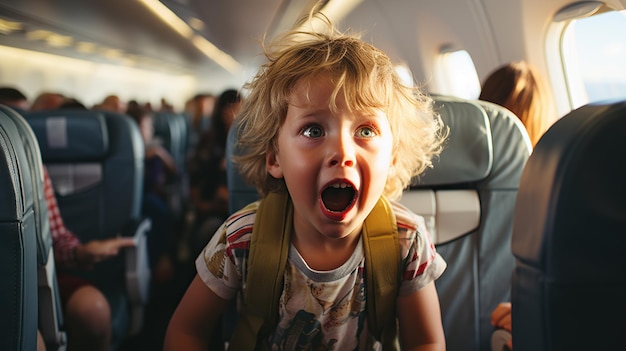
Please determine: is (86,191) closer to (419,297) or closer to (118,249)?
(118,249)

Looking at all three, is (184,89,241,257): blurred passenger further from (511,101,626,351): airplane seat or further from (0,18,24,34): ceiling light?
(511,101,626,351): airplane seat

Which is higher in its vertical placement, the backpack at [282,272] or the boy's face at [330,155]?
the boy's face at [330,155]

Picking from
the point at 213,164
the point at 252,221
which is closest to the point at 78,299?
the point at 252,221

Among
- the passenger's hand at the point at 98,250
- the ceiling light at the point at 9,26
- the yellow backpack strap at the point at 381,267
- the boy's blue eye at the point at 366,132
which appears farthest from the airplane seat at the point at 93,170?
the ceiling light at the point at 9,26

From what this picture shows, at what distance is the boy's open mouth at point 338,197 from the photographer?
1.20 metres

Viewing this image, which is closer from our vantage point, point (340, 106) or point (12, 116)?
point (340, 106)

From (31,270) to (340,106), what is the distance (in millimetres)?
808

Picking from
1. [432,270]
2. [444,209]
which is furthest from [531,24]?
[432,270]

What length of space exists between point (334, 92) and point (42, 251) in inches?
41.0

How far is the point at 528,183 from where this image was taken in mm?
944

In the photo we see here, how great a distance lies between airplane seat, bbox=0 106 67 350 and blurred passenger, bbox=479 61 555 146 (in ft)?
6.00

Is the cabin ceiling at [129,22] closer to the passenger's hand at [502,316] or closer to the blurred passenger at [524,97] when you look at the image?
the blurred passenger at [524,97]

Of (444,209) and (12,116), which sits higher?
(12,116)

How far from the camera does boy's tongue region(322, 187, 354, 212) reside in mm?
1206
